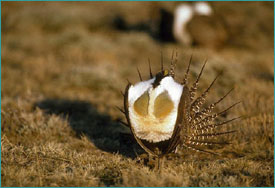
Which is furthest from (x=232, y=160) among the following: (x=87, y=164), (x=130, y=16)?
(x=130, y=16)

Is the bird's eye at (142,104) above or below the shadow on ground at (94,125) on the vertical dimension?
above

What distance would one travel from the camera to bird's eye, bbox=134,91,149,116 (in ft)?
7.85

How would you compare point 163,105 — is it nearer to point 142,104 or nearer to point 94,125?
point 142,104

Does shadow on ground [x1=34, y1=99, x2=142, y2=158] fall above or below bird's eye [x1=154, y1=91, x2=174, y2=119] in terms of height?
below

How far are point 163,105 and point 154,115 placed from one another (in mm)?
83

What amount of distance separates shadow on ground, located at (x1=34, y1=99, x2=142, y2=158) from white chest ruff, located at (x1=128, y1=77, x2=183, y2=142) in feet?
1.56

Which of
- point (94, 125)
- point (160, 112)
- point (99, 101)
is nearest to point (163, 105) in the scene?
point (160, 112)

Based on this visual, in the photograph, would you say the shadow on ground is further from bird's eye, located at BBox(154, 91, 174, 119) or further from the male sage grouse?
bird's eye, located at BBox(154, 91, 174, 119)

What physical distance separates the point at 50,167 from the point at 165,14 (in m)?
6.25

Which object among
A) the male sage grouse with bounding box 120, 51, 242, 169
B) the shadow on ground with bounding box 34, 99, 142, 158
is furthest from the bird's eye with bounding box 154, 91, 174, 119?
the shadow on ground with bounding box 34, 99, 142, 158

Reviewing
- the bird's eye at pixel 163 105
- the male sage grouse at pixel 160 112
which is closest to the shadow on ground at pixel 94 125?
the male sage grouse at pixel 160 112

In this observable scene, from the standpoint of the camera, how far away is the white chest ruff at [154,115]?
2350 millimetres

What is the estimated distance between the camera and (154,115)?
7.79ft

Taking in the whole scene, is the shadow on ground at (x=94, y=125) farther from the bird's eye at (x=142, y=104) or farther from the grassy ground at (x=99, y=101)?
the bird's eye at (x=142, y=104)
